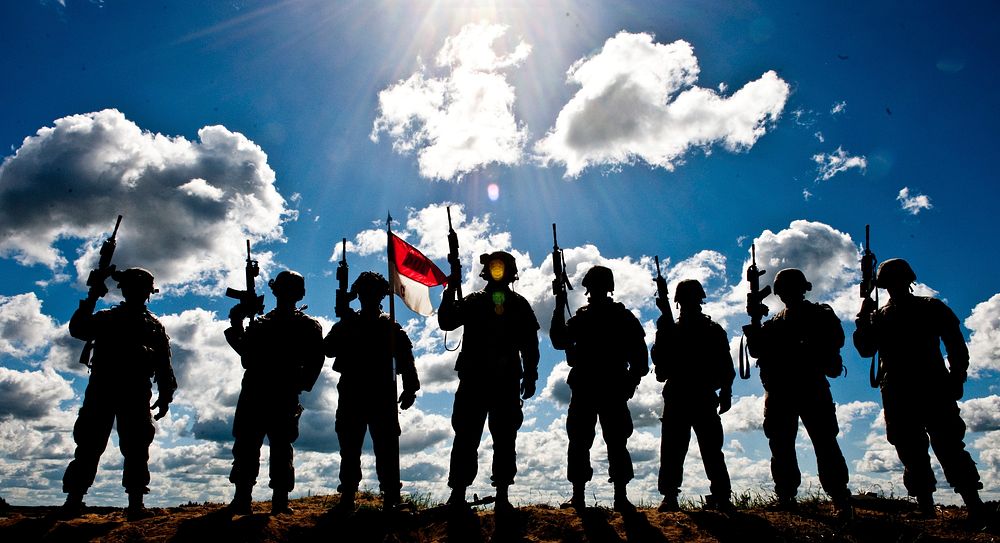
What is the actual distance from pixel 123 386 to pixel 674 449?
6.97 m

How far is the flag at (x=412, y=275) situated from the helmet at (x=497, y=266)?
3414 millimetres

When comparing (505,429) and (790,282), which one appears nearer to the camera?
(505,429)

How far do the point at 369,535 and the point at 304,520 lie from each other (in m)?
0.90

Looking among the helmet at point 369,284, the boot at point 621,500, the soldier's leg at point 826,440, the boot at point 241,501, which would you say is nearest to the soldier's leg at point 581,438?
the boot at point 621,500

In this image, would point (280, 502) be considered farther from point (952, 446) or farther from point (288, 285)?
point (952, 446)

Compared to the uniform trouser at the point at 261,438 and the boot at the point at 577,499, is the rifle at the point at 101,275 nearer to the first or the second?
the uniform trouser at the point at 261,438

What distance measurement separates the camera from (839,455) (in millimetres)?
7098

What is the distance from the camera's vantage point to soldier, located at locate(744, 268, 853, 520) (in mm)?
7145

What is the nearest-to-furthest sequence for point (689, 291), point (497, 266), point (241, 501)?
point (241, 501) → point (497, 266) → point (689, 291)

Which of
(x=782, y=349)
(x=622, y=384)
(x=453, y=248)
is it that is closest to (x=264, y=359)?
(x=453, y=248)

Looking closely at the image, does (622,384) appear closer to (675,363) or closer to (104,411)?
(675,363)

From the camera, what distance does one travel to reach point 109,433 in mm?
7043

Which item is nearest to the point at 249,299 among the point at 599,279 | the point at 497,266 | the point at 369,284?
the point at 369,284

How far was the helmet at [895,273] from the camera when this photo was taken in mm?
7605
